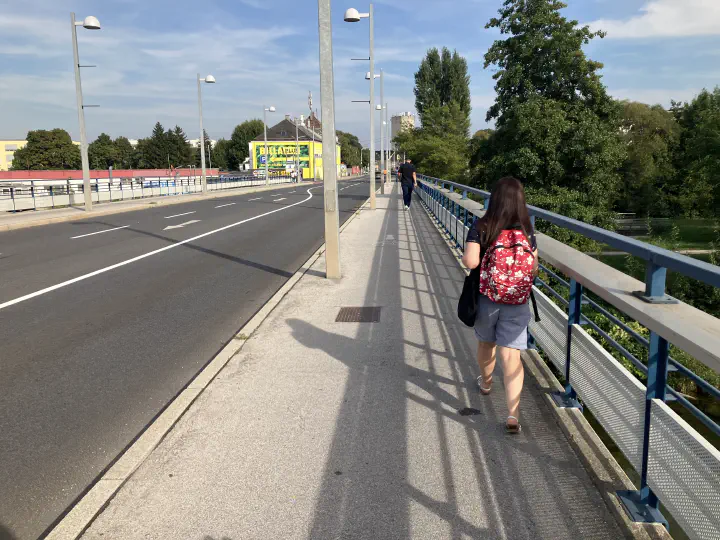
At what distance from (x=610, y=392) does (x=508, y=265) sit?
0.94 metres

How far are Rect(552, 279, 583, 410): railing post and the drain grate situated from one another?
9.73ft

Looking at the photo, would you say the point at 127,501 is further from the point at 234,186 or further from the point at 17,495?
the point at 234,186

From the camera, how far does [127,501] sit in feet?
10.5

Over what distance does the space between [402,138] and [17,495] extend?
52.1m

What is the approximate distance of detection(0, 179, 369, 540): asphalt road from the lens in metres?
3.75

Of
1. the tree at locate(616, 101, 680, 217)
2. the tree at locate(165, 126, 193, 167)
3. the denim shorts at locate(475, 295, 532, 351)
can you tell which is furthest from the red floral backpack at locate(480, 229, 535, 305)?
the tree at locate(165, 126, 193, 167)

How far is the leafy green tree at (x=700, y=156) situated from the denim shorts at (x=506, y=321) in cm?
4001

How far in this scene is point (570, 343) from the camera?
414cm

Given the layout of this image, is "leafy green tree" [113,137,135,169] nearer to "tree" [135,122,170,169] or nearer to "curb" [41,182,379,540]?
"tree" [135,122,170,169]

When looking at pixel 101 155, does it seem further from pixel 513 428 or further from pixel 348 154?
pixel 513 428

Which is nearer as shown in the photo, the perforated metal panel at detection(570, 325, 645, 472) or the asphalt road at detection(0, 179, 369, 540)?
the perforated metal panel at detection(570, 325, 645, 472)

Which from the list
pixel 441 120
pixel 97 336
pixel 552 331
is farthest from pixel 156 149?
pixel 552 331

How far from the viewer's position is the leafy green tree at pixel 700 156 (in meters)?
38.9

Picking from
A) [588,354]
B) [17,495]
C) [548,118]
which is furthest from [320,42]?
[548,118]
